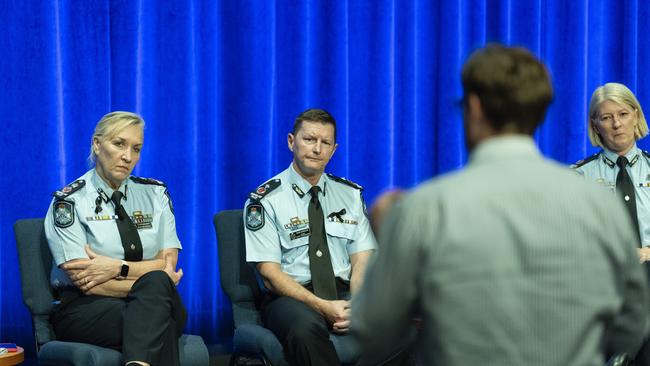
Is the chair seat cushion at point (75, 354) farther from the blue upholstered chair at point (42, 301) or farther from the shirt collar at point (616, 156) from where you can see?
the shirt collar at point (616, 156)

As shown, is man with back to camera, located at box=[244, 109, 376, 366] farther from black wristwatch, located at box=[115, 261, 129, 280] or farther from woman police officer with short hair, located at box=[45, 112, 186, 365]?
black wristwatch, located at box=[115, 261, 129, 280]

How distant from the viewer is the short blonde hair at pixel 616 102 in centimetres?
391

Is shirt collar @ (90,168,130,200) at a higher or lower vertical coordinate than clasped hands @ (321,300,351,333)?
higher

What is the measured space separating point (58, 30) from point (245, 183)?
3.83 feet

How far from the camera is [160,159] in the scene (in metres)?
4.11

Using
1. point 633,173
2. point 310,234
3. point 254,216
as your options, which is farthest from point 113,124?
point 633,173

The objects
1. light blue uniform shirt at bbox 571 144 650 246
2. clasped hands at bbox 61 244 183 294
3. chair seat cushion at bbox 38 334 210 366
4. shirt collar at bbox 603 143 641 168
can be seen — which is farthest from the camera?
shirt collar at bbox 603 143 641 168

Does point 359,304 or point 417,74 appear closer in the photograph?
point 359,304

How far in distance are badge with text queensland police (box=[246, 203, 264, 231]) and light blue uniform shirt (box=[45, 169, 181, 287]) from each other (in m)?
0.33

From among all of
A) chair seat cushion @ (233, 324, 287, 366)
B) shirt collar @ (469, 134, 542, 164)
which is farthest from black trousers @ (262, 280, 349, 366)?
shirt collar @ (469, 134, 542, 164)

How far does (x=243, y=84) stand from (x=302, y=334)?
163cm

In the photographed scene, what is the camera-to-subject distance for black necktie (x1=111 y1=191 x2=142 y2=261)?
339 centimetres

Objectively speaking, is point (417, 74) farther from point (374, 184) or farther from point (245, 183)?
point (245, 183)

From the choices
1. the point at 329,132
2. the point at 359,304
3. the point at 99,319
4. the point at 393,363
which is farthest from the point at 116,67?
the point at 359,304
